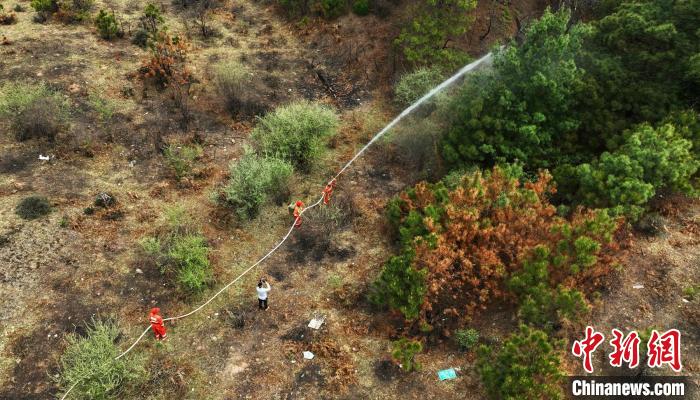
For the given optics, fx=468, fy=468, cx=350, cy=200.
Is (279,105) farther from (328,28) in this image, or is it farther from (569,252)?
(569,252)

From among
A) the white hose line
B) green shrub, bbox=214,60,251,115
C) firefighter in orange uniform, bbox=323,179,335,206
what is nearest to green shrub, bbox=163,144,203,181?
green shrub, bbox=214,60,251,115

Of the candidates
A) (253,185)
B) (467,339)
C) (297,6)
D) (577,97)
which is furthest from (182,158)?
(577,97)

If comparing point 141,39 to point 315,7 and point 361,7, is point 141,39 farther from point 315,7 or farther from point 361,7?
point 361,7

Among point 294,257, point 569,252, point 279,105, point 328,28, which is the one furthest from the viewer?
point 328,28

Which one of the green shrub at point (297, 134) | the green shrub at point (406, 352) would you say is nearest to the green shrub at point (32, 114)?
the green shrub at point (297, 134)

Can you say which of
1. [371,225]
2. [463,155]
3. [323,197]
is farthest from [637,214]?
[323,197]

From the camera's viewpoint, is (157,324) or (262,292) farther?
(262,292)
